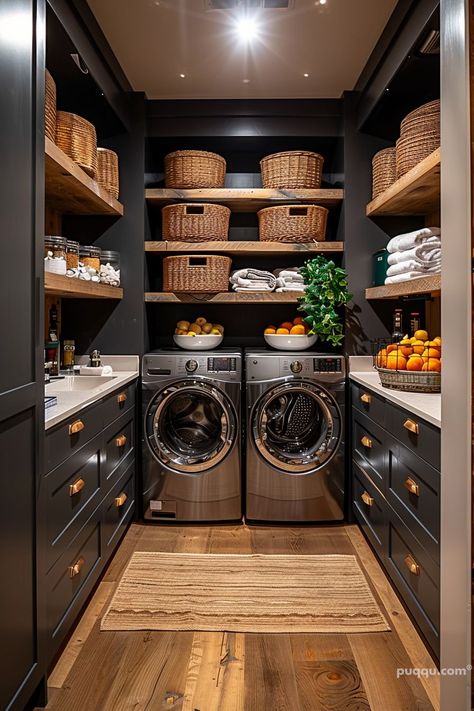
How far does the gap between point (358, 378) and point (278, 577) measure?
1.18 meters

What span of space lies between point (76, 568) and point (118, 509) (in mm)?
760

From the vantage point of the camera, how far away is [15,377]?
152 cm

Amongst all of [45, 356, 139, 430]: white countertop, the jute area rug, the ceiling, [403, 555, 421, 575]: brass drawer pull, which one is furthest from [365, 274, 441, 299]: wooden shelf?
[45, 356, 139, 430]: white countertop

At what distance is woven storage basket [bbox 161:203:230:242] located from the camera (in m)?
3.45

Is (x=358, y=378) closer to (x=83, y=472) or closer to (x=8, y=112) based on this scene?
(x=83, y=472)

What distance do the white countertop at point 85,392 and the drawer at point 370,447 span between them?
1313 mm

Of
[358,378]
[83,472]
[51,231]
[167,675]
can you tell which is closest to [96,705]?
[167,675]

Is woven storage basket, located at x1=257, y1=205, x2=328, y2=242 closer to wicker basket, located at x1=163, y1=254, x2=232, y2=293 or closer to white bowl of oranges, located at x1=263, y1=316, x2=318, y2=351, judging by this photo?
wicker basket, located at x1=163, y1=254, x2=232, y2=293

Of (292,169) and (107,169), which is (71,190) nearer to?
(107,169)

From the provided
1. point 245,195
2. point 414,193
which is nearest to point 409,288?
point 414,193

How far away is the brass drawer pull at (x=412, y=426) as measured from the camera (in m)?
2.09

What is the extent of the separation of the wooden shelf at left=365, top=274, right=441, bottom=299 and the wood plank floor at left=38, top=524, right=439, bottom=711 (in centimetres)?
141

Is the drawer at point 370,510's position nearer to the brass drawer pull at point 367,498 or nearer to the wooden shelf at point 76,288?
the brass drawer pull at point 367,498

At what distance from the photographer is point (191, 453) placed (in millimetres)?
3355
